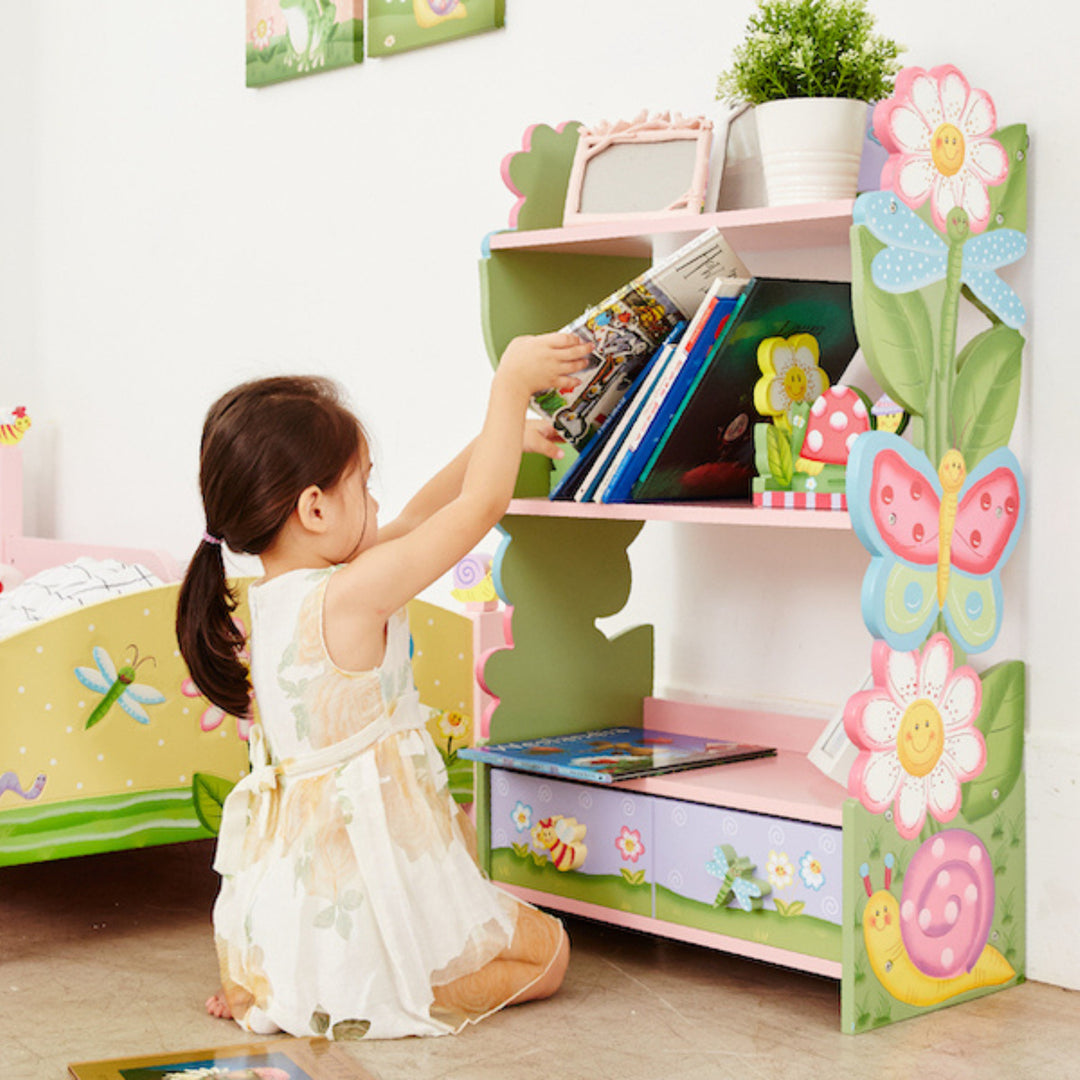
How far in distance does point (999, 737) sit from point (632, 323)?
0.63 m

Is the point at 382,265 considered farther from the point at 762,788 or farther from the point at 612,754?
the point at 762,788

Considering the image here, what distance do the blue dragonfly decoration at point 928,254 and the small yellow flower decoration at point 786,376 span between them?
8.2 inches

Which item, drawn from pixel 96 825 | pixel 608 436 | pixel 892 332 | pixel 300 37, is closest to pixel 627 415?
pixel 608 436

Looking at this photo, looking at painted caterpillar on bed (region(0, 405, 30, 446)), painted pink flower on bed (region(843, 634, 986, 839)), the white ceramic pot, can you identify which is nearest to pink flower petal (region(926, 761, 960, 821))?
painted pink flower on bed (region(843, 634, 986, 839))

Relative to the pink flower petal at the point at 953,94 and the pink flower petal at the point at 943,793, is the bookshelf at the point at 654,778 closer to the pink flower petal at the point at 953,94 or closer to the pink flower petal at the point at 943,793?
the pink flower petal at the point at 943,793

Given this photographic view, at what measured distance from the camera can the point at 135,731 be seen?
2033 mm

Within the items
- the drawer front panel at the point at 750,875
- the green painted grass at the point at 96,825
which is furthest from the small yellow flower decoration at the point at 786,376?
the green painted grass at the point at 96,825

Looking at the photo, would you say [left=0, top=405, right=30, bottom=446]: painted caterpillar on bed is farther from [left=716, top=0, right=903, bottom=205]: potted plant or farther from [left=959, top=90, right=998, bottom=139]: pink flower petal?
[left=959, top=90, right=998, bottom=139]: pink flower petal

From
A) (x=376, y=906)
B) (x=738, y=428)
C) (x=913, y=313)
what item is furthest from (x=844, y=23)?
(x=376, y=906)

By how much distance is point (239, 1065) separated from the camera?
1559 millimetres

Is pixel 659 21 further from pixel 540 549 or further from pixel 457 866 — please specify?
pixel 457 866

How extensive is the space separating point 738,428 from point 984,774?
488 mm

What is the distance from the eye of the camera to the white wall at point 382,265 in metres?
1.87

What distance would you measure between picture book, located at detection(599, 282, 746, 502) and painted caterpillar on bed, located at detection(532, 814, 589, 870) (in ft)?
1.32
